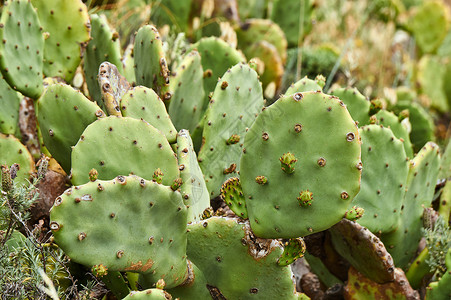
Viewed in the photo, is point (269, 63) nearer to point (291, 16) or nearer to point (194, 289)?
point (291, 16)

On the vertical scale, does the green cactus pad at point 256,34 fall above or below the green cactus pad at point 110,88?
below

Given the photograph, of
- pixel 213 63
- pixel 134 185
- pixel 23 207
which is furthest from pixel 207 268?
pixel 213 63

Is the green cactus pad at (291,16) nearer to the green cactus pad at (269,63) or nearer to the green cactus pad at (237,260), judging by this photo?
the green cactus pad at (269,63)

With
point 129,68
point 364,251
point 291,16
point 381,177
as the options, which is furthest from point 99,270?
point 291,16

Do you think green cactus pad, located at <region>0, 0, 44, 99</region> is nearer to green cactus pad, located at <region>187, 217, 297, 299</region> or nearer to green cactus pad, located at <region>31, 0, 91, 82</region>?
green cactus pad, located at <region>31, 0, 91, 82</region>

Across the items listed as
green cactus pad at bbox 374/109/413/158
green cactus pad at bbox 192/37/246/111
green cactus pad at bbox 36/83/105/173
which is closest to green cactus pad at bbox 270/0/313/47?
green cactus pad at bbox 192/37/246/111

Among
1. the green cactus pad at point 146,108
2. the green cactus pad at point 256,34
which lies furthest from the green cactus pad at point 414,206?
the green cactus pad at point 256,34
